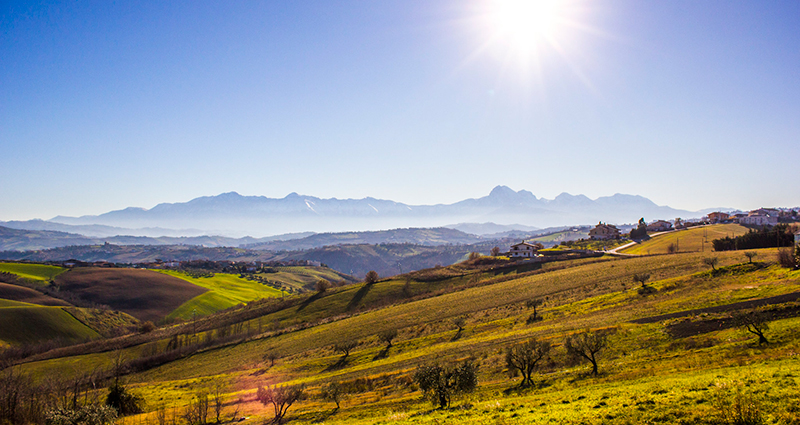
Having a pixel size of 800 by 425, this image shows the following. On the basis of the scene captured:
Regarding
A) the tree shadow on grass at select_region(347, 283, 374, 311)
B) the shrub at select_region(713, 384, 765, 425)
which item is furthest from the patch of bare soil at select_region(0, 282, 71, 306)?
the shrub at select_region(713, 384, 765, 425)

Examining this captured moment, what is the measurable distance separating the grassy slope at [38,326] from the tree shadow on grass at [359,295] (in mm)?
83146

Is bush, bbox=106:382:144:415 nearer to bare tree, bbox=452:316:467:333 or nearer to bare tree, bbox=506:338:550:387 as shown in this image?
bare tree, bbox=506:338:550:387

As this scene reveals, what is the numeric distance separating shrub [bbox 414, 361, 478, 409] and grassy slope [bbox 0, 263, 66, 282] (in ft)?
674

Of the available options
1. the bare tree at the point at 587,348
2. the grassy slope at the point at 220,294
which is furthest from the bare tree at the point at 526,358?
the grassy slope at the point at 220,294

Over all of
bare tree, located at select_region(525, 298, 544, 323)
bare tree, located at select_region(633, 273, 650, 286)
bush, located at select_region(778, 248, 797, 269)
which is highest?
bush, located at select_region(778, 248, 797, 269)

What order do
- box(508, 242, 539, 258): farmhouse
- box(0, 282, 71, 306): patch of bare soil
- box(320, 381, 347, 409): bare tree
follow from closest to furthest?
box(320, 381, 347, 409): bare tree, box(0, 282, 71, 306): patch of bare soil, box(508, 242, 539, 258): farmhouse

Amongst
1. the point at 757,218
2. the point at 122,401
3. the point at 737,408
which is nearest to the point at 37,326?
the point at 122,401

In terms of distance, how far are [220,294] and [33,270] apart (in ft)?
323

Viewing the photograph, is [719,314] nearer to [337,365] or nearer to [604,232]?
[337,365]

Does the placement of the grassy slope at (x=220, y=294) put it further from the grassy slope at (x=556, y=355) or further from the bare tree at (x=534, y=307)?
the bare tree at (x=534, y=307)

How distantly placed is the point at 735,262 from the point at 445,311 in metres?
50.8

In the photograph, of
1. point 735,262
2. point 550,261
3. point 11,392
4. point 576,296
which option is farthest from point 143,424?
point 550,261

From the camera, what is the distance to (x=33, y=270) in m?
172

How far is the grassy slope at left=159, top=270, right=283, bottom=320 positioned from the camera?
→ 137 m
